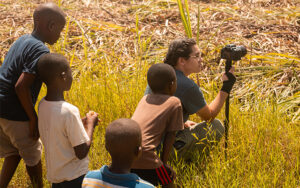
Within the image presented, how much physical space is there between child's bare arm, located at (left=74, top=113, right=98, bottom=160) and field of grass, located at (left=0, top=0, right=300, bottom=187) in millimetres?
740

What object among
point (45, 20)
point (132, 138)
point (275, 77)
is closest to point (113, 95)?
point (45, 20)

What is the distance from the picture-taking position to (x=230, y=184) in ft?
9.64

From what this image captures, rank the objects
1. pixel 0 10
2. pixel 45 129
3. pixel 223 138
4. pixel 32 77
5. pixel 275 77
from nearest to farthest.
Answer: pixel 45 129, pixel 32 77, pixel 223 138, pixel 275 77, pixel 0 10

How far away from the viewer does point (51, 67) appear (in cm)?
261

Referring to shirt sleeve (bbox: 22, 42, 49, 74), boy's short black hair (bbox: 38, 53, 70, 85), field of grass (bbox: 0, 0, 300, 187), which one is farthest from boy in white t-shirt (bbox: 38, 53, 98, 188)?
field of grass (bbox: 0, 0, 300, 187)

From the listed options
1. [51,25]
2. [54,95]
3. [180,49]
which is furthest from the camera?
[180,49]

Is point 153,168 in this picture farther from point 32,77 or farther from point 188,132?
point 32,77

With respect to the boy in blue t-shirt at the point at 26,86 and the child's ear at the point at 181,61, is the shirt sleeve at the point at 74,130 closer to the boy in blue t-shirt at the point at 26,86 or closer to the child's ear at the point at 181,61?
the boy in blue t-shirt at the point at 26,86

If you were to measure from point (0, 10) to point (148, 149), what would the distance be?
18.7ft

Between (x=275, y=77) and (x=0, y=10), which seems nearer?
(x=275, y=77)

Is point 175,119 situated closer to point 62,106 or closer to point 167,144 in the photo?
point 167,144

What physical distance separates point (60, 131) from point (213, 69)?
291cm

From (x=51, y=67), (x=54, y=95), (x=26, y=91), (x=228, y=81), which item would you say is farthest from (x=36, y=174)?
(x=228, y=81)

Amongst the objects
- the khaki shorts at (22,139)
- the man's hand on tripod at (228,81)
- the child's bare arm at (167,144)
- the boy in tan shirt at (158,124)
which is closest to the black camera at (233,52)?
the man's hand on tripod at (228,81)
